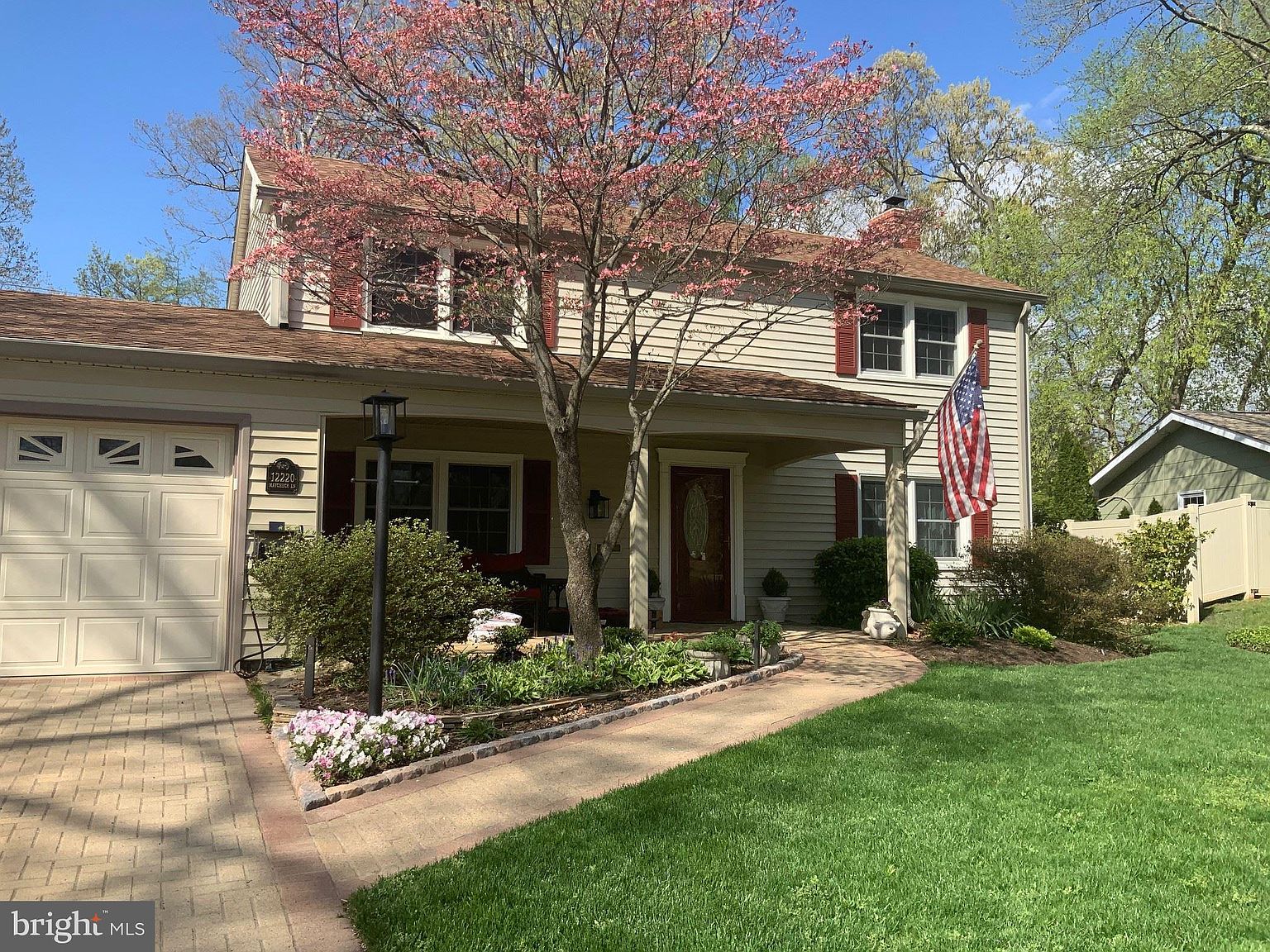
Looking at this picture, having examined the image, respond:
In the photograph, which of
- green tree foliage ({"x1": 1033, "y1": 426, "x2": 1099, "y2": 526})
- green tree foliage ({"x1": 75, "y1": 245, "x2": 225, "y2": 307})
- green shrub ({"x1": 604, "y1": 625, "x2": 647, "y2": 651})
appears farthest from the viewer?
green tree foliage ({"x1": 75, "y1": 245, "x2": 225, "y2": 307})

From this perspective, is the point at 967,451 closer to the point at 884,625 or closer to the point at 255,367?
the point at 884,625

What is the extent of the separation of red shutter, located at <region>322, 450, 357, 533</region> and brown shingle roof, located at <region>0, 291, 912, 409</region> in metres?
1.51

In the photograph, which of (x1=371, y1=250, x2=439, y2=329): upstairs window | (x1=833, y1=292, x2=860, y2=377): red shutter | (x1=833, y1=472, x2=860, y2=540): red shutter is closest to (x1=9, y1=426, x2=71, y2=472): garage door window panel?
(x1=371, y1=250, x2=439, y2=329): upstairs window

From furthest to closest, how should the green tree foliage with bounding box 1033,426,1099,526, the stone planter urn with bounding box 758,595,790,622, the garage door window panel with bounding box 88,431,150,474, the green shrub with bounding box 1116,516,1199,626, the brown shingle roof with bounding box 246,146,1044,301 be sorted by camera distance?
the green tree foliage with bounding box 1033,426,1099,526 < the green shrub with bounding box 1116,516,1199,626 < the stone planter urn with bounding box 758,595,790,622 < the brown shingle roof with bounding box 246,146,1044,301 < the garage door window panel with bounding box 88,431,150,474

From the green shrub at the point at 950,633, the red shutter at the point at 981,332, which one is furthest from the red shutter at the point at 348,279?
the red shutter at the point at 981,332

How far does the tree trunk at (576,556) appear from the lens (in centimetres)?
793

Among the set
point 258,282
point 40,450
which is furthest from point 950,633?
point 258,282

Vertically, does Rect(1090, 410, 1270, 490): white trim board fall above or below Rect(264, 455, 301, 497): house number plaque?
above

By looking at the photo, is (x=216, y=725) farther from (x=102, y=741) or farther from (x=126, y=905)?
(x=126, y=905)

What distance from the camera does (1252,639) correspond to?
11.0 meters

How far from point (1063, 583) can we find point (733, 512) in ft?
14.8

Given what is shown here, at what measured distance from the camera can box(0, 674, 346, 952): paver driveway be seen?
347cm

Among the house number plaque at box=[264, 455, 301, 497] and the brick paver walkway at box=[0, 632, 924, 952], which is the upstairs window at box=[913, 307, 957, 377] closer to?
the brick paver walkway at box=[0, 632, 924, 952]

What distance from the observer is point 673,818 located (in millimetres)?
4371
